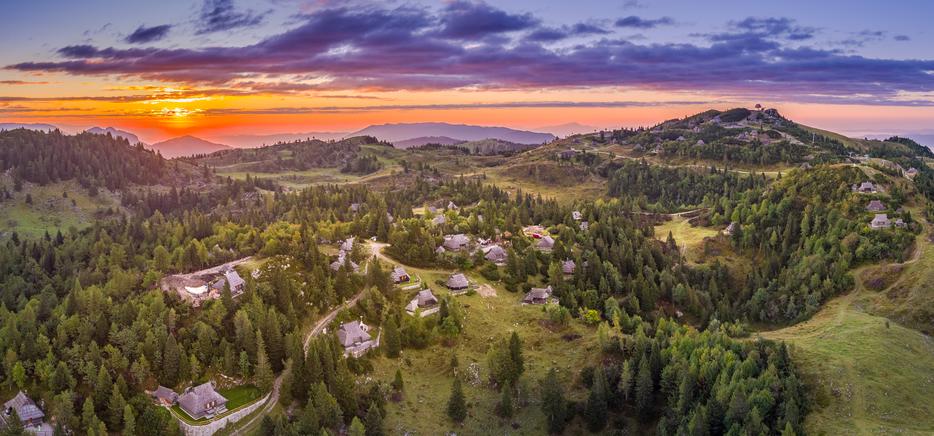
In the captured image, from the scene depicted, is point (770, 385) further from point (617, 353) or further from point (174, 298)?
point (174, 298)

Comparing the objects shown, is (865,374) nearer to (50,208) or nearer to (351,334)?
(351,334)

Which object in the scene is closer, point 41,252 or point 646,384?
point 646,384

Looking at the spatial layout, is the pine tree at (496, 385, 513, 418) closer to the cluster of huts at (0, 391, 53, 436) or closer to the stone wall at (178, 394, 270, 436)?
the stone wall at (178, 394, 270, 436)

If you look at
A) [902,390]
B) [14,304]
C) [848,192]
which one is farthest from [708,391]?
[14,304]

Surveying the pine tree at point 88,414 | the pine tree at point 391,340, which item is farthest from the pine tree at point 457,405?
the pine tree at point 88,414

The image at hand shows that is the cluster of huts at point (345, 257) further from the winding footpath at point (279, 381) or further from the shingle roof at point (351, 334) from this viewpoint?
the shingle roof at point (351, 334)

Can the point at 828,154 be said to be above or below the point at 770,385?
above

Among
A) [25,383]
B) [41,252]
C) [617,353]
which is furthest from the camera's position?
[41,252]
